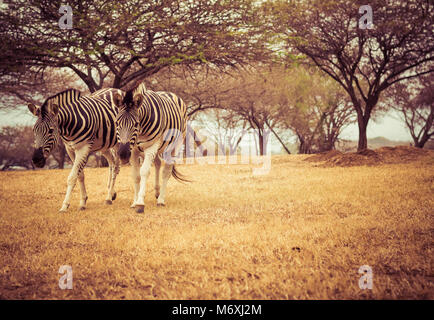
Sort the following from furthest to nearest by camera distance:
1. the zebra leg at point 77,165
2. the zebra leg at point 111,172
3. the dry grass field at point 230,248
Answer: the zebra leg at point 111,172 < the zebra leg at point 77,165 < the dry grass field at point 230,248

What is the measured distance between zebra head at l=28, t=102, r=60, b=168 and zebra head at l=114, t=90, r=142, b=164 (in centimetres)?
125

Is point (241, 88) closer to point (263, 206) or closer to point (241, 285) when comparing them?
point (263, 206)

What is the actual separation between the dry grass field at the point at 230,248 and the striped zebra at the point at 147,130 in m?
0.90

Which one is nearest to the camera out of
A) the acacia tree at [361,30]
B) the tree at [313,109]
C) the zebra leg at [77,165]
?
the zebra leg at [77,165]

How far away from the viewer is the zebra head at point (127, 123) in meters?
5.13

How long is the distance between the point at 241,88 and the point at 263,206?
1997 centimetres

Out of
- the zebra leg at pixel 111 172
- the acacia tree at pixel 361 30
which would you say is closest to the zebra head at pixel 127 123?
the zebra leg at pixel 111 172

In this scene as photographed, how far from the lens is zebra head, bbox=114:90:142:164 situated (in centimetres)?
513

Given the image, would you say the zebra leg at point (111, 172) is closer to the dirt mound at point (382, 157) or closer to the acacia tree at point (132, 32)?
the acacia tree at point (132, 32)

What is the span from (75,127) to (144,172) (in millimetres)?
1586

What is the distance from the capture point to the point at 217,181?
1020 centimetres

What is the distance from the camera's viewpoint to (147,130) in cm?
576

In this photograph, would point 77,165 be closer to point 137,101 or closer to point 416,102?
point 137,101
